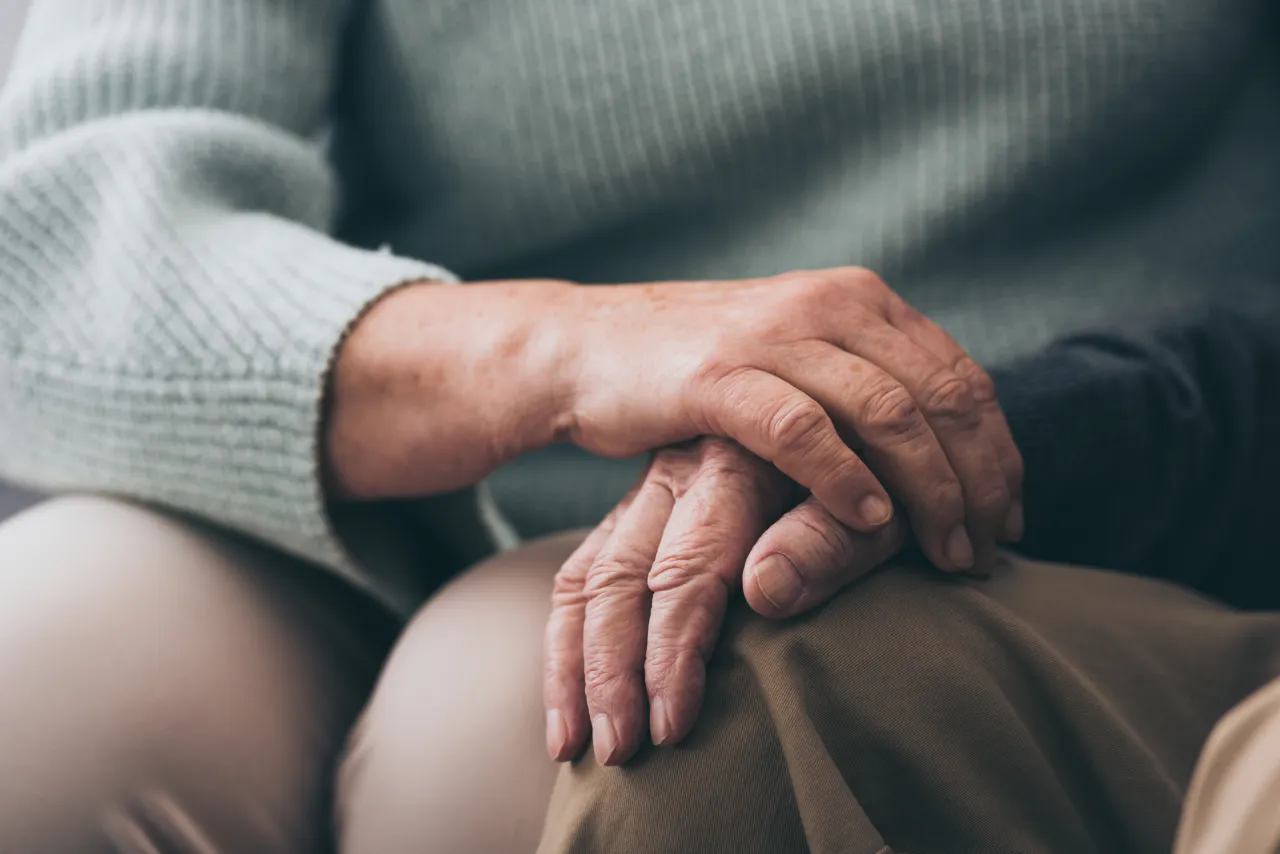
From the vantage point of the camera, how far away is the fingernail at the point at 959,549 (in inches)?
17.7

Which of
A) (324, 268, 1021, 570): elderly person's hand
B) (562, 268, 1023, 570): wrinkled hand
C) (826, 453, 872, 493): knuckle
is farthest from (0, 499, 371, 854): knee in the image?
(826, 453, 872, 493): knuckle

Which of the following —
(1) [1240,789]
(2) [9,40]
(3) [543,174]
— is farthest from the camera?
(2) [9,40]

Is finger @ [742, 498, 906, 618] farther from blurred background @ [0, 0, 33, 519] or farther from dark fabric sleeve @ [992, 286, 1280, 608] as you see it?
blurred background @ [0, 0, 33, 519]

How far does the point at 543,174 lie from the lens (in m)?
0.71

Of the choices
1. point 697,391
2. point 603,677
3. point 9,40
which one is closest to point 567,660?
point 603,677

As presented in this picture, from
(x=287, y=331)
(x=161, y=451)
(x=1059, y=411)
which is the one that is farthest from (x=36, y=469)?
(x=1059, y=411)

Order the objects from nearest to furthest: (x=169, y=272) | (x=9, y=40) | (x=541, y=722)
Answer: (x=541, y=722) → (x=169, y=272) → (x=9, y=40)

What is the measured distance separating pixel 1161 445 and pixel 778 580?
0.28 m

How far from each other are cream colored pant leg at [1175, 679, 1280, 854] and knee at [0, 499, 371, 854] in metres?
0.42

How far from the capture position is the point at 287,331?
1.78 ft

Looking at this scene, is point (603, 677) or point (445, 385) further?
point (445, 385)

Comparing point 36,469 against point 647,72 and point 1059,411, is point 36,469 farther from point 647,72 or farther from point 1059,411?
point 1059,411

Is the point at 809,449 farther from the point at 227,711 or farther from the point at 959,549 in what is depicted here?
the point at 227,711

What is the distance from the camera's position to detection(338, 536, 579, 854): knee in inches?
17.5
